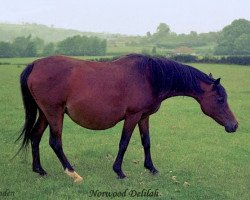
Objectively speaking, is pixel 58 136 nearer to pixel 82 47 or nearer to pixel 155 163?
pixel 155 163

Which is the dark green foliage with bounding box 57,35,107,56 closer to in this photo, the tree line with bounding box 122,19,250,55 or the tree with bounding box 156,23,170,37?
the tree line with bounding box 122,19,250,55

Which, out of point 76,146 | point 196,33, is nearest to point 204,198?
point 76,146

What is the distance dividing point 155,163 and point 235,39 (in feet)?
266

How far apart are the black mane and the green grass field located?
1.89 m

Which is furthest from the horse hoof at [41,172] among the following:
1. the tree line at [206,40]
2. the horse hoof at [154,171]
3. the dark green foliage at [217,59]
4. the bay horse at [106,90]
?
the tree line at [206,40]

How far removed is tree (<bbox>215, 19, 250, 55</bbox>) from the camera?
80219mm

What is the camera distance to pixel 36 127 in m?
8.42

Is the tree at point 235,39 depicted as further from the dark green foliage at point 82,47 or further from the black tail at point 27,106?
the black tail at point 27,106

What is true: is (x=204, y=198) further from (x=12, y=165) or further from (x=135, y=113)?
(x=12, y=165)

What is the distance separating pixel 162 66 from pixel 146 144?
1.83 meters

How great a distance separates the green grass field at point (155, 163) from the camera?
7551 millimetres

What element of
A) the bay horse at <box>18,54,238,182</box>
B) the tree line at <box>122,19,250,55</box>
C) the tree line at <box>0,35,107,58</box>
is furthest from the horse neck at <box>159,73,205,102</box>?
the tree line at <box>122,19,250,55</box>

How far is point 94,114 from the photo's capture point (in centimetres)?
784

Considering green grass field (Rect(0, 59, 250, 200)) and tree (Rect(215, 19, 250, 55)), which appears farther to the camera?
tree (Rect(215, 19, 250, 55))
